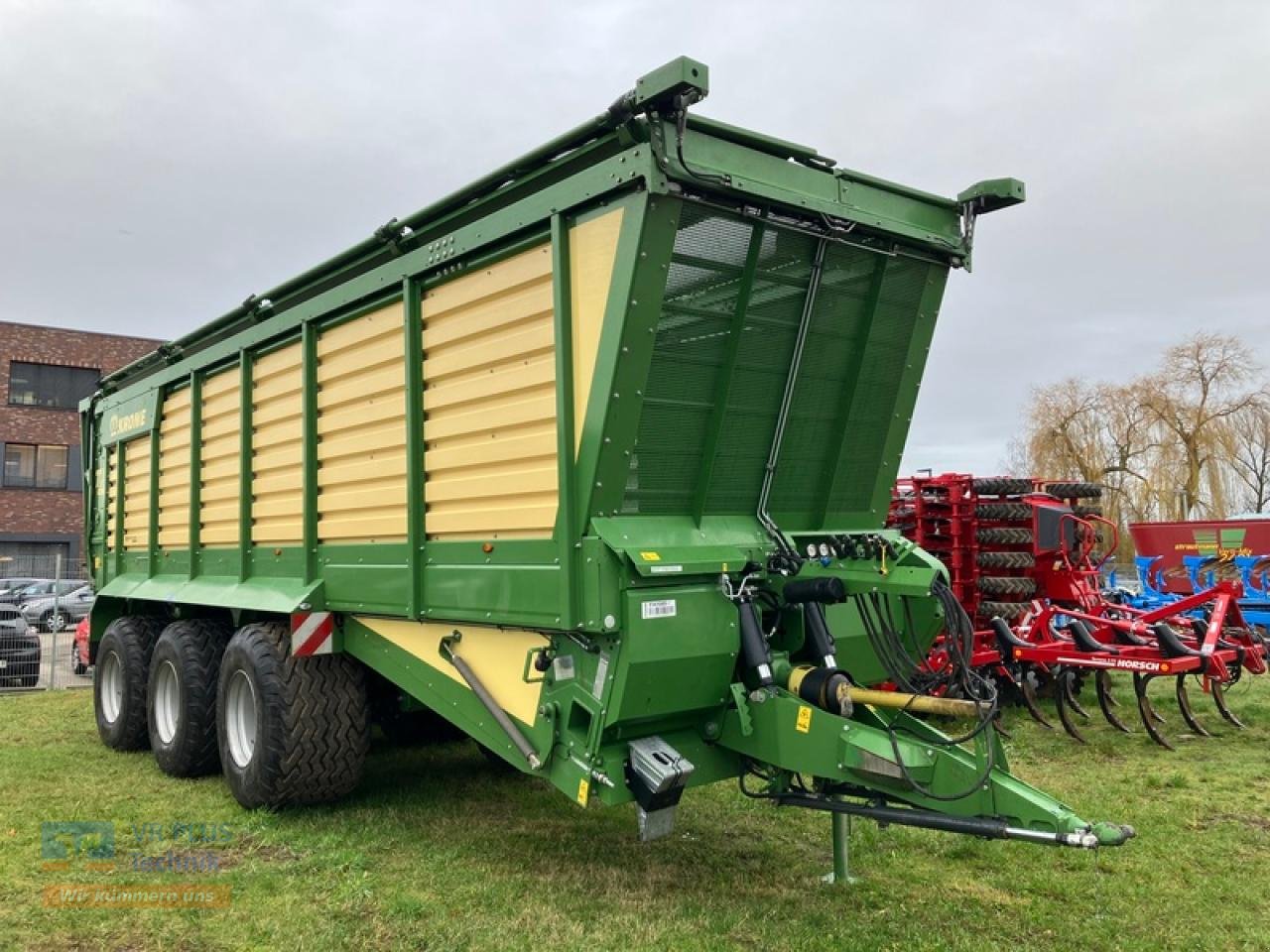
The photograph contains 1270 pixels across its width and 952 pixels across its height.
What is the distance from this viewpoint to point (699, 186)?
3822mm

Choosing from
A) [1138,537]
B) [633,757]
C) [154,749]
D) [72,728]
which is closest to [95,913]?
[633,757]

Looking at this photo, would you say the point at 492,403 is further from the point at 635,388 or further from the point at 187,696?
the point at 187,696

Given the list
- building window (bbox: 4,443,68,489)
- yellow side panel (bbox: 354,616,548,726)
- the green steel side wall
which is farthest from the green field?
building window (bbox: 4,443,68,489)

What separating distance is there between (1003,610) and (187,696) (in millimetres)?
7187

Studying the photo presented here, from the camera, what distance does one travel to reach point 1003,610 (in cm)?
949

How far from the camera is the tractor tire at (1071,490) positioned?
35.0 ft

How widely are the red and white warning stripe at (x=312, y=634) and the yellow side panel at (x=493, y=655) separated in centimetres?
71

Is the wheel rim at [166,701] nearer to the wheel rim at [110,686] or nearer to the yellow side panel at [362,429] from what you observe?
the wheel rim at [110,686]

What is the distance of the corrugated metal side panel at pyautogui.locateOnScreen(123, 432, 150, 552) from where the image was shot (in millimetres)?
8273

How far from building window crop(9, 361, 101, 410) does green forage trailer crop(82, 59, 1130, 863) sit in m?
31.4

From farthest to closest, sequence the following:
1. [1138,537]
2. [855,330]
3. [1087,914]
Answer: [1138,537] → [855,330] → [1087,914]

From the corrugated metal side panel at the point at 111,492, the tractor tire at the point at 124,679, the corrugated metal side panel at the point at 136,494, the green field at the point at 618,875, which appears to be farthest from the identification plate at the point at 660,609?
the corrugated metal side panel at the point at 111,492

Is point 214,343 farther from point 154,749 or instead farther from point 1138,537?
point 1138,537

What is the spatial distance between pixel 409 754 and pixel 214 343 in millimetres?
3416
